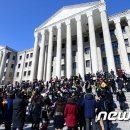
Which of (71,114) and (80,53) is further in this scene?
(80,53)

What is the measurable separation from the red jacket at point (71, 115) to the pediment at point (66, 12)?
27820 mm

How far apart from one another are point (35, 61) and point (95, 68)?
15468 millimetres

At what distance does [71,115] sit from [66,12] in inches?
1269

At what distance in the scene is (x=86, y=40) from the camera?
3506 cm

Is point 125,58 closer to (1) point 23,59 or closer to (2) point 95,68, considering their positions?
(2) point 95,68

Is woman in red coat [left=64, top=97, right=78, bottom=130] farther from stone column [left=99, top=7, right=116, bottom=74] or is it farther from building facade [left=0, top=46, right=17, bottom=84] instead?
building facade [left=0, top=46, right=17, bottom=84]

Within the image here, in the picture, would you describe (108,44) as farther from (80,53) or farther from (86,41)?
(86,41)

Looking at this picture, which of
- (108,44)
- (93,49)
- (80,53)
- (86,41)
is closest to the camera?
(108,44)

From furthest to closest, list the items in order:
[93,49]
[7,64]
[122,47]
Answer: [7,64] → [122,47] → [93,49]

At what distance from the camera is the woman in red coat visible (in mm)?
5547

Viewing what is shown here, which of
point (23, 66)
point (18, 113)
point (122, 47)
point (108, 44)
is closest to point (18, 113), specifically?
point (18, 113)

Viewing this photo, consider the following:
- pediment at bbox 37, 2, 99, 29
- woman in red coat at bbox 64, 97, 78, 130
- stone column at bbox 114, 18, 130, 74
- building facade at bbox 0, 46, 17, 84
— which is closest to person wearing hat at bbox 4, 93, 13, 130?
woman in red coat at bbox 64, 97, 78, 130

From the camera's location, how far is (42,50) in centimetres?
3441

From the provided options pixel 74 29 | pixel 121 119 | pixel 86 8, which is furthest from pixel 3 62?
pixel 121 119
